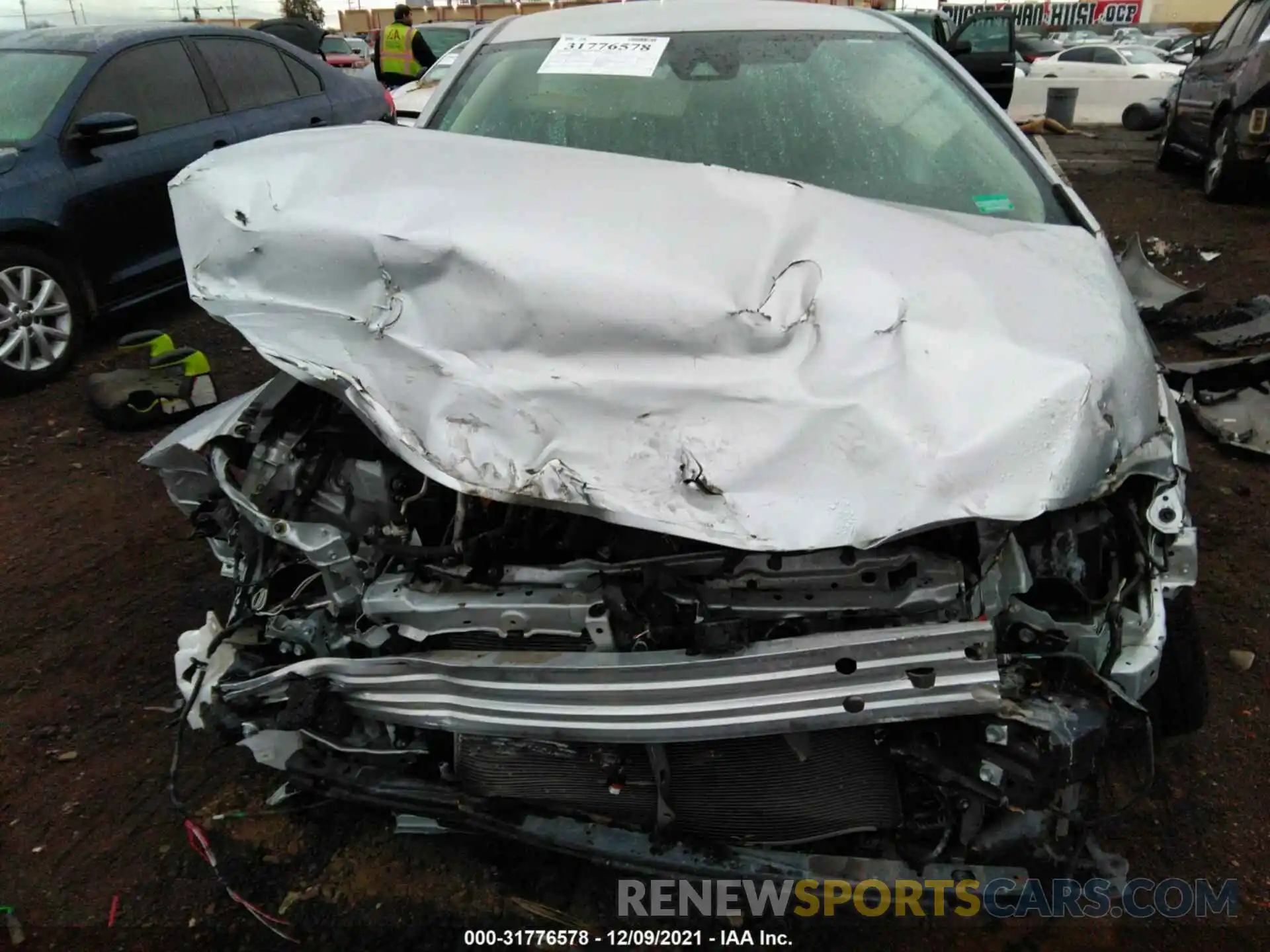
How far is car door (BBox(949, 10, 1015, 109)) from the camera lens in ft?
37.6

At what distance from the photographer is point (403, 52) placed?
402 inches

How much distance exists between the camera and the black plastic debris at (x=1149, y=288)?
17.2 ft

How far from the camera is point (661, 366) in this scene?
5.80 feet

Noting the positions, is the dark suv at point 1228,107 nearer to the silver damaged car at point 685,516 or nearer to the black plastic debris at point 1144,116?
the black plastic debris at point 1144,116

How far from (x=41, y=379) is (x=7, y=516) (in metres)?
1.32

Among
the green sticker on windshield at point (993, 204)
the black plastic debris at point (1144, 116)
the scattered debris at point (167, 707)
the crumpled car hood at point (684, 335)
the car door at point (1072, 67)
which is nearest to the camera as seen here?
the crumpled car hood at point (684, 335)

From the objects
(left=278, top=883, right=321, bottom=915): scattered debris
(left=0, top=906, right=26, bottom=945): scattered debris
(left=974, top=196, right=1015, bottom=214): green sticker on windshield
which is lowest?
(left=278, top=883, right=321, bottom=915): scattered debris

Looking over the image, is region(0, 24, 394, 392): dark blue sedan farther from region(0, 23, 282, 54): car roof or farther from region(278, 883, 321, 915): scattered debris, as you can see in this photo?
region(278, 883, 321, 915): scattered debris

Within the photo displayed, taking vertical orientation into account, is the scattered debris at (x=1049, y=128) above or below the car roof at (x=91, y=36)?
below

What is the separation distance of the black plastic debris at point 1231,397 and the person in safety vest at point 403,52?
8607 millimetres

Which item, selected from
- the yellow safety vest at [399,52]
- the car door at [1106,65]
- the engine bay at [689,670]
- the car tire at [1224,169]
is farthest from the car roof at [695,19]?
the car door at [1106,65]

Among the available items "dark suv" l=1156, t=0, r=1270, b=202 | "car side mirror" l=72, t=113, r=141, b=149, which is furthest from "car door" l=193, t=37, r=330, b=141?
"dark suv" l=1156, t=0, r=1270, b=202

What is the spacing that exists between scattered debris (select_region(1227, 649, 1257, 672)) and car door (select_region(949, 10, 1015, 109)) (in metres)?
10.4

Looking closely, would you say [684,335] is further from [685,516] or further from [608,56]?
[608,56]
